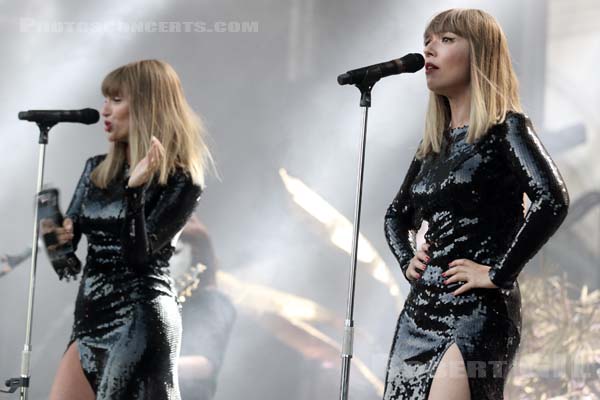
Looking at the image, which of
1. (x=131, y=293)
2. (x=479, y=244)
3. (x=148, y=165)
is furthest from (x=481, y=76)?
(x=131, y=293)

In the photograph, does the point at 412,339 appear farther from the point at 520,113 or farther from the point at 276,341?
the point at 276,341

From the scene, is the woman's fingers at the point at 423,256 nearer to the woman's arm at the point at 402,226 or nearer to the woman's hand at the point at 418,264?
the woman's hand at the point at 418,264

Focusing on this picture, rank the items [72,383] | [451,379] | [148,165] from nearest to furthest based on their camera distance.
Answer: [451,379]
[148,165]
[72,383]

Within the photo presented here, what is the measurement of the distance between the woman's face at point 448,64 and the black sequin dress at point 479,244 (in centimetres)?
11

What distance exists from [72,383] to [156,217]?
1.77 ft

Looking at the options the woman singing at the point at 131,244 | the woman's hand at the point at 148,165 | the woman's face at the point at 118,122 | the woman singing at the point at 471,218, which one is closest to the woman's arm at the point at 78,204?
the woman singing at the point at 131,244

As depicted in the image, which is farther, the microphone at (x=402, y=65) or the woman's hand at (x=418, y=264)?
the microphone at (x=402, y=65)

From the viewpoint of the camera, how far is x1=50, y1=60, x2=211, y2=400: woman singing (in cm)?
303

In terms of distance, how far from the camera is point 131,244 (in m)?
3.00

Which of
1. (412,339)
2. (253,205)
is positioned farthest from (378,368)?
(412,339)

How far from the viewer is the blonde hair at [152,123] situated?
3246 mm

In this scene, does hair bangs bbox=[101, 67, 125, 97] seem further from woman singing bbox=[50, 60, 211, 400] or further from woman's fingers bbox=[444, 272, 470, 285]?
woman's fingers bbox=[444, 272, 470, 285]

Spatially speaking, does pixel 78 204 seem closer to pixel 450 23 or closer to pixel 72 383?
pixel 72 383

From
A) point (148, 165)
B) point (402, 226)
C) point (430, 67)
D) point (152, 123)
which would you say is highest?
point (430, 67)
